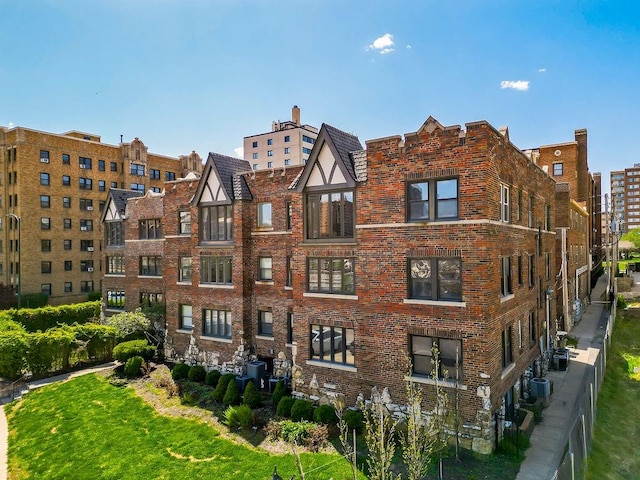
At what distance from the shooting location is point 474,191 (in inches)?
545

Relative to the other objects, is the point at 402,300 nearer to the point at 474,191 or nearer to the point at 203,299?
the point at 474,191

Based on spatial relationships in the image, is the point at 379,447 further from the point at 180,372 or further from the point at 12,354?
the point at 12,354

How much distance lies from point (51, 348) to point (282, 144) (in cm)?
6327

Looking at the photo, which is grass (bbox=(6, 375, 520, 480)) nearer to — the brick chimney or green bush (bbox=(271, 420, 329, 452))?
green bush (bbox=(271, 420, 329, 452))

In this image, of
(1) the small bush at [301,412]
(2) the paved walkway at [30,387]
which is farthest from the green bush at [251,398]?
(2) the paved walkway at [30,387]

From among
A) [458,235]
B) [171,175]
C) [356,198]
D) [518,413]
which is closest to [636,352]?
[518,413]

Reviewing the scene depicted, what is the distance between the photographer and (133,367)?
23.6 meters

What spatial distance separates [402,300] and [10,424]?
1985 centimetres

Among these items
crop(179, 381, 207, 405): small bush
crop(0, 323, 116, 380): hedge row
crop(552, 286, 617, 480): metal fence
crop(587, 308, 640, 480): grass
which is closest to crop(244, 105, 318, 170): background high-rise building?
crop(0, 323, 116, 380): hedge row

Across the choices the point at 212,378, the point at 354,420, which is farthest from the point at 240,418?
the point at 212,378

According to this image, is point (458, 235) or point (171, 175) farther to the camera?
point (171, 175)

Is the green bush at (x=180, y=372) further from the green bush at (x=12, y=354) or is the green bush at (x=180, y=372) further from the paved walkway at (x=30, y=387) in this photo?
the green bush at (x=12, y=354)

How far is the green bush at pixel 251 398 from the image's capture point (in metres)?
18.2

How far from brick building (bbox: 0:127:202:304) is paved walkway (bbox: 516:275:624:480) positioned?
47.5 m
